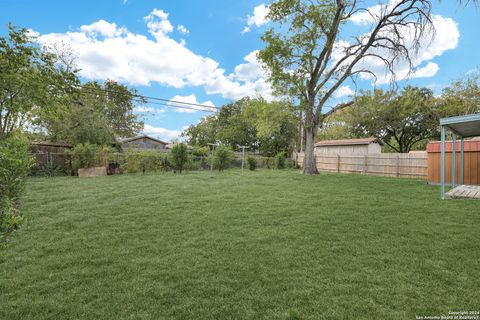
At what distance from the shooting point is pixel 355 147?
771 inches

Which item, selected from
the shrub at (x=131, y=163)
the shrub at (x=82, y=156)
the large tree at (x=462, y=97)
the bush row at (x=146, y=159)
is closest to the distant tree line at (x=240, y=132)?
the bush row at (x=146, y=159)

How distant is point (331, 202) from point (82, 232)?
5.02 meters

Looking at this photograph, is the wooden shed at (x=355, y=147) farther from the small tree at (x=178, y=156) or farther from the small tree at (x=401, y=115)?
the small tree at (x=178, y=156)

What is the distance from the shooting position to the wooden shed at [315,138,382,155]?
1881 cm

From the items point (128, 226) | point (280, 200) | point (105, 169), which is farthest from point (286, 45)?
point (128, 226)

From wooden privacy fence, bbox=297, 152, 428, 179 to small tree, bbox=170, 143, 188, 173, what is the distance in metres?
9.75

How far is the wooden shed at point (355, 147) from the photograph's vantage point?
18.8 m

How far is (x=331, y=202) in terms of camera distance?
615cm

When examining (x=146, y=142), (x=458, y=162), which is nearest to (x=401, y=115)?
(x=458, y=162)

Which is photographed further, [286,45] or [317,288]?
[286,45]

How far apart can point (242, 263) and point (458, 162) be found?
10.0 m

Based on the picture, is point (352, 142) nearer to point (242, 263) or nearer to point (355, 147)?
point (355, 147)

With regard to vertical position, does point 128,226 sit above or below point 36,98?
below

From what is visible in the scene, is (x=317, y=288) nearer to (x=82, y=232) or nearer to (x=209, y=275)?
(x=209, y=275)
